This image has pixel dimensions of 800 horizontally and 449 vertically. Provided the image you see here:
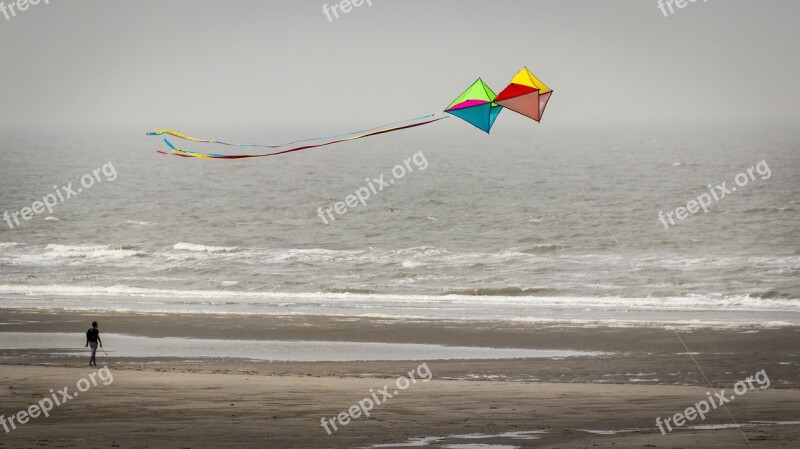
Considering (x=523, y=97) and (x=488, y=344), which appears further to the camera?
(x=488, y=344)

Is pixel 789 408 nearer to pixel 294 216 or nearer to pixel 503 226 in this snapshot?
pixel 503 226

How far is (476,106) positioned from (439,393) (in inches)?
180

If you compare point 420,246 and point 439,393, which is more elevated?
point 420,246

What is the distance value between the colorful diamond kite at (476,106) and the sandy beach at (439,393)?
161 inches

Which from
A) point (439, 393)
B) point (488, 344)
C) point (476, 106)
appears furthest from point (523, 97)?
point (488, 344)

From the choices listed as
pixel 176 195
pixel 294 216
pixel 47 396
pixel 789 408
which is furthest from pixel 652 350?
pixel 176 195

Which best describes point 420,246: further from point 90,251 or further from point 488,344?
point 488,344

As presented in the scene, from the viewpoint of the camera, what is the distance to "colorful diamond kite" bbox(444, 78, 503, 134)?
45.5ft

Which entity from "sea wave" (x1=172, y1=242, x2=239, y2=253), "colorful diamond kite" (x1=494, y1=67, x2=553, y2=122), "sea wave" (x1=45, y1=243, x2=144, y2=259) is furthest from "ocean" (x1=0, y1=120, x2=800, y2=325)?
"colorful diamond kite" (x1=494, y1=67, x2=553, y2=122)

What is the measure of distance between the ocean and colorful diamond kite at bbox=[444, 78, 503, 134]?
11401 millimetres

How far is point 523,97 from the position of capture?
1406 centimetres

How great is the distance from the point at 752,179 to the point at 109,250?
45.4 meters

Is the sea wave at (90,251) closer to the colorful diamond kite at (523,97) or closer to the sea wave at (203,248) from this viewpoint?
the sea wave at (203,248)

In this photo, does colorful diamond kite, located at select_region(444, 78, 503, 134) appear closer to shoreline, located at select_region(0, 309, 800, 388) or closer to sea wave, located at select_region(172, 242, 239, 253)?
shoreline, located at select_region(0, 309, 800, 388)
